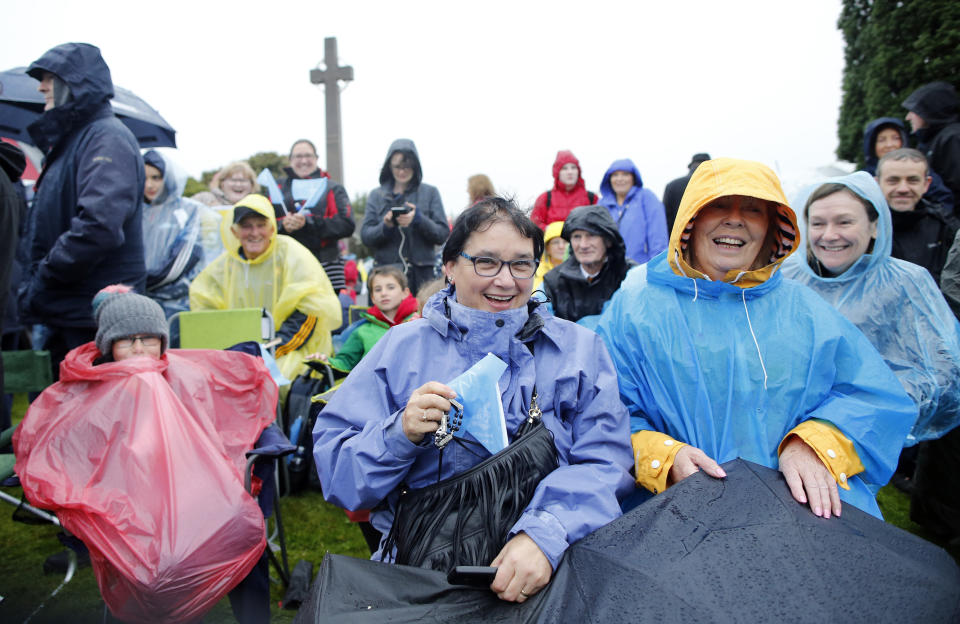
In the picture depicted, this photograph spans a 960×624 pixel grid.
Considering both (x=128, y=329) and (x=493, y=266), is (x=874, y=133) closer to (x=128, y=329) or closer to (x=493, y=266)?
(x=493, y=266)

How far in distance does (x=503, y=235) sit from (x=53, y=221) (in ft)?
9.67

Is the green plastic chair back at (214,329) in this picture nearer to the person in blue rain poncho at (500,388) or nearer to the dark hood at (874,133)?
the person in blue rain poncho at (500,388)

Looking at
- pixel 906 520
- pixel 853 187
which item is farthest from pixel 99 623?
pixel 906 520

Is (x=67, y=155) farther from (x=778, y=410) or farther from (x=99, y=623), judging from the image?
(x=778, y=410)

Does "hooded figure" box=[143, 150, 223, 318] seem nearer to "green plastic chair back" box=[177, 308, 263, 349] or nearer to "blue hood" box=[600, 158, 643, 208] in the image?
"green plastic chair back" box=[177, 308, 263, 349]

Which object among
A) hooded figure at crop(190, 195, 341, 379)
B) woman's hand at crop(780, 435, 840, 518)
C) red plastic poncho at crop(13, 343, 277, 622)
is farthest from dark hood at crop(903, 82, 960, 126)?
red plastic poncho at crop(13, 343, 277, 622)

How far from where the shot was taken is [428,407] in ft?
4.95

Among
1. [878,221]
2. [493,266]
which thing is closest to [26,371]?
[493,266]

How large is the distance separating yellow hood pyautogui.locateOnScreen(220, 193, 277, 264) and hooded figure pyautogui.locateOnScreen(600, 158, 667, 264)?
3131 millimetres

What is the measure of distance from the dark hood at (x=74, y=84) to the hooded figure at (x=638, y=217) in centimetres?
420

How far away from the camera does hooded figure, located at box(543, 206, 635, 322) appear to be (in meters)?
4.23

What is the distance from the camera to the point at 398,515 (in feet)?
5.54

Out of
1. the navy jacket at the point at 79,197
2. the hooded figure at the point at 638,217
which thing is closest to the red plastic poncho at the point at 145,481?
the navy jacket at the point at 79,197

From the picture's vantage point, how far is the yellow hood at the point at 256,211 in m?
4.35
